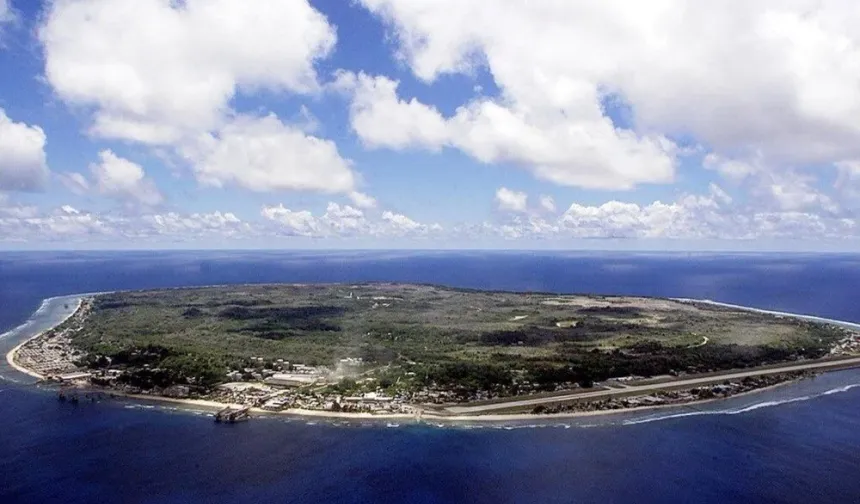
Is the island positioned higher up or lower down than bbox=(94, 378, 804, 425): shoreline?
higher up

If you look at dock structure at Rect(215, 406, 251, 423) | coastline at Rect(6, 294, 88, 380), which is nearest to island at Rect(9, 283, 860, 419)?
coastline at Rect(6, 294, 88, 380)

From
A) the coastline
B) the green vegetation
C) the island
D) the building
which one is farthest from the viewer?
the green vegetation

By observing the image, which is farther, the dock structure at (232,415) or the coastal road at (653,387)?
the coastal road at (653,387)

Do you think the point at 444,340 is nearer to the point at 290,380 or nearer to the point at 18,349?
the point at 290,380

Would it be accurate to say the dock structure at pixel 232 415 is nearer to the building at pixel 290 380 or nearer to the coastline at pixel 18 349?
the building at pixel 290 380

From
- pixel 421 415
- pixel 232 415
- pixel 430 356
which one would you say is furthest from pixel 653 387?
pixel 232 415

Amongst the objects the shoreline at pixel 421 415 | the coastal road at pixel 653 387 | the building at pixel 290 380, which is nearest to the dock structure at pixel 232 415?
the shoreline at pixel 421 415

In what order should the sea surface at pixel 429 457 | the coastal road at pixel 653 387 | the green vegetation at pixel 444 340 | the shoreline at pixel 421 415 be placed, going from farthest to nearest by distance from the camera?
the green vegetation at pixel 444 340 → the coastal road at pixel 653 387 → the shoreline at pixel 421 415 → the sea surface at pixel 429 457

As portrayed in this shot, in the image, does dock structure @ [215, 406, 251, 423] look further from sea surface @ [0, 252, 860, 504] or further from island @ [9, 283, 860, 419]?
island @ [9, 283, 860, 419]
